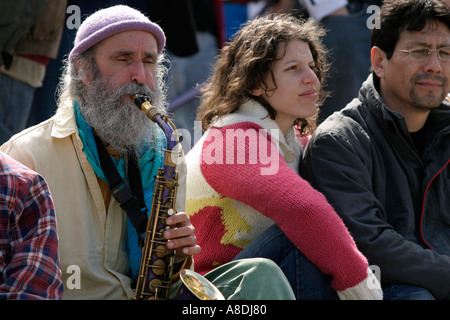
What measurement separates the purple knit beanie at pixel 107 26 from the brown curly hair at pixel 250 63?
2.24 feet

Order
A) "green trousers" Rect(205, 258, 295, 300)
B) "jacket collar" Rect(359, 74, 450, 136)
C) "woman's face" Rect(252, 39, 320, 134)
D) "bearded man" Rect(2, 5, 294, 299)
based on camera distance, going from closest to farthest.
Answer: "green trousers" Rect(205, 258, 295, 300) < "bearded man" Rect(2, 5, 294, 299) < "jacket collar" Rect(359, 74, 450, 136) < "woman's face" Rect(252, 39, 320, 134)

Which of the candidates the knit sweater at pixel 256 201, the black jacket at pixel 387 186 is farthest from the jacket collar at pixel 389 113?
the knit sweater at pixel 256 201

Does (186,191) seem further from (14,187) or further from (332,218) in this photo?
(14,187)

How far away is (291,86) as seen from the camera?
13.5ft

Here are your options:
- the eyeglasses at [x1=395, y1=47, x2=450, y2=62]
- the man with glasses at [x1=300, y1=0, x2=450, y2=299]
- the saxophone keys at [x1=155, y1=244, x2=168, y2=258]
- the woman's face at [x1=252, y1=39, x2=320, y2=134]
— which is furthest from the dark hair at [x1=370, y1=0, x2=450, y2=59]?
the saxophone keys at [x1=155, y1=244, x2=168, y2=258]

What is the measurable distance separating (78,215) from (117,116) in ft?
1.88

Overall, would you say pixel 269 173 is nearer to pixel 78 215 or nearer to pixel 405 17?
pixel 78 215

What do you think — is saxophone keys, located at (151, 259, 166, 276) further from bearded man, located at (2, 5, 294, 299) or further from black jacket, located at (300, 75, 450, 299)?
black jacket, located at (300, 75, 450, 299)

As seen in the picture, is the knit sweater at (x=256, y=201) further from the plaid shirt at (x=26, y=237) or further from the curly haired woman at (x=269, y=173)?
the plaid shirt at (x=26, y=237)

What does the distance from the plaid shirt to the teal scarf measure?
746mm

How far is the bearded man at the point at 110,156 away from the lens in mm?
3275

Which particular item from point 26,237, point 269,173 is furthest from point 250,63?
point 26,237

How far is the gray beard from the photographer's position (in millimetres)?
3545
